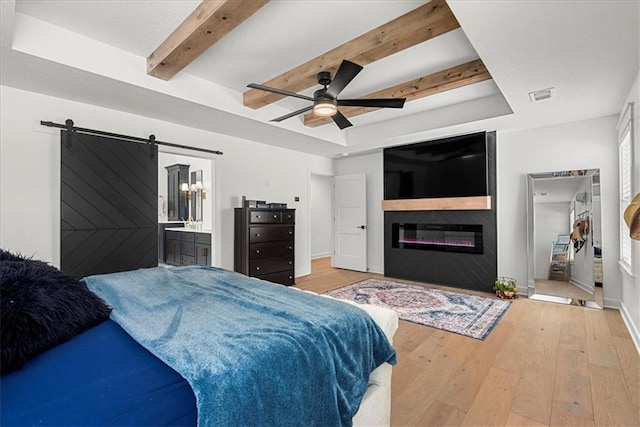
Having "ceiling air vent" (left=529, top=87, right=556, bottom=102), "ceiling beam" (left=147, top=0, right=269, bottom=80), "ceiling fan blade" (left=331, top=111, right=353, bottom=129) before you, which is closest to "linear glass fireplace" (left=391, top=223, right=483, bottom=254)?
"ceiling air vent" (left=529, top=87, right=556, bottom=102)

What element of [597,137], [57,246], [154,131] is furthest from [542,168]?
[57,246]

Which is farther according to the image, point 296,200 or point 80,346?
point 296,200

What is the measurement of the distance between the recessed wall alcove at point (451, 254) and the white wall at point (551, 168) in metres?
0.15

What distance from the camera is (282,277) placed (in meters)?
4.99

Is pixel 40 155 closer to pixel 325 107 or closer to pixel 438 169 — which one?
pixel 325 107

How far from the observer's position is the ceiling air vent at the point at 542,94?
124 inches

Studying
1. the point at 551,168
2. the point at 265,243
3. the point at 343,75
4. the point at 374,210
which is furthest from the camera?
the point at 374,210

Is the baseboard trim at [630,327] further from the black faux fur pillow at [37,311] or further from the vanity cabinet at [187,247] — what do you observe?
the vanity cabinet at [187,247]

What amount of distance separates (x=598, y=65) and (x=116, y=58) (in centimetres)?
423

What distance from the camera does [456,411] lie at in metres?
1.89

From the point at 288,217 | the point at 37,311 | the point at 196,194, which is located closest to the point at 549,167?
the point at 288,217

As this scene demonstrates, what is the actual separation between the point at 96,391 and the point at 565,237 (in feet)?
17.1

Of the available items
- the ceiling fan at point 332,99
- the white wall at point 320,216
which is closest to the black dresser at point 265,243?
the ceiling fan at point 332,99

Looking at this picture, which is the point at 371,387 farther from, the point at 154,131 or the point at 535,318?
the point at 154,131
